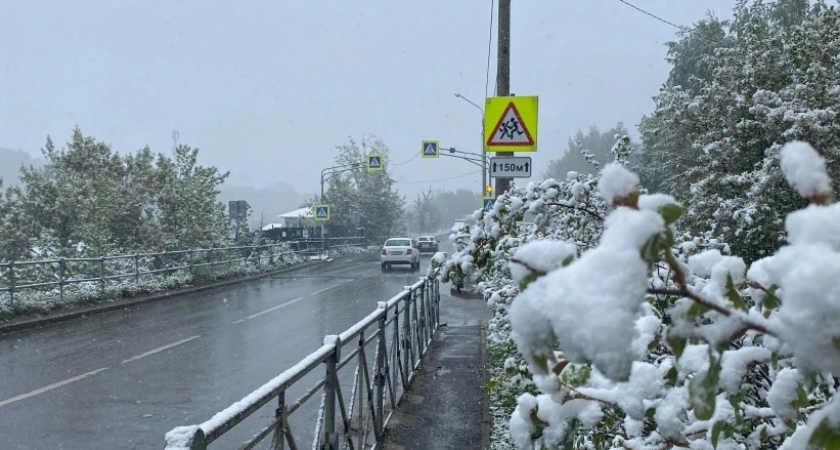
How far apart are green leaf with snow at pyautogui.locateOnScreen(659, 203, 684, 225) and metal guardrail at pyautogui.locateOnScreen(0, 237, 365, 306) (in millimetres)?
14924

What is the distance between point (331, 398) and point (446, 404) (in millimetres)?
3494

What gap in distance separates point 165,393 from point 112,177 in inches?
777

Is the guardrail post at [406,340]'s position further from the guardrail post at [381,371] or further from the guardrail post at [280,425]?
the guardrail post at [280,425]

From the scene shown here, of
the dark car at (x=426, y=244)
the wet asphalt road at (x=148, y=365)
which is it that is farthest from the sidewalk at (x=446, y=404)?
the dark car at (x=426, y=244)

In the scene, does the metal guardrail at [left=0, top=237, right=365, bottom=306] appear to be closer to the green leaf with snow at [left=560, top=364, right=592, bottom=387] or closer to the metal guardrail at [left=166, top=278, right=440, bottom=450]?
the metal guardrail at [left=166, top=278, right=440, bottom=450]

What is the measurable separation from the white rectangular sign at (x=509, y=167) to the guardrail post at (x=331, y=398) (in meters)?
7.36

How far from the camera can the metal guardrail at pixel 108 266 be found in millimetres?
14656

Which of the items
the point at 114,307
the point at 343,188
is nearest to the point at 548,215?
the point at 114,307

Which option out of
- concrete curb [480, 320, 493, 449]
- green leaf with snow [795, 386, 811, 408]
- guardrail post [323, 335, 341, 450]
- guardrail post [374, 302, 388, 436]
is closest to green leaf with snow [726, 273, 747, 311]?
green leaf with snow [795, 386, 811, 408]

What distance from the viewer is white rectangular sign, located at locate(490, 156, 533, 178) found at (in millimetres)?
11164

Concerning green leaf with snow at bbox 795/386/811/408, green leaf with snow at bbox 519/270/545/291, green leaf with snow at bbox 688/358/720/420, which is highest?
green leaf with snow at bbox 519/270/545/291

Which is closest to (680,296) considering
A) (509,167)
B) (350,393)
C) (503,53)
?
(350,393)

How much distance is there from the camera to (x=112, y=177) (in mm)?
25500

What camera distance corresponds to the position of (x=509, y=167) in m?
11.2
